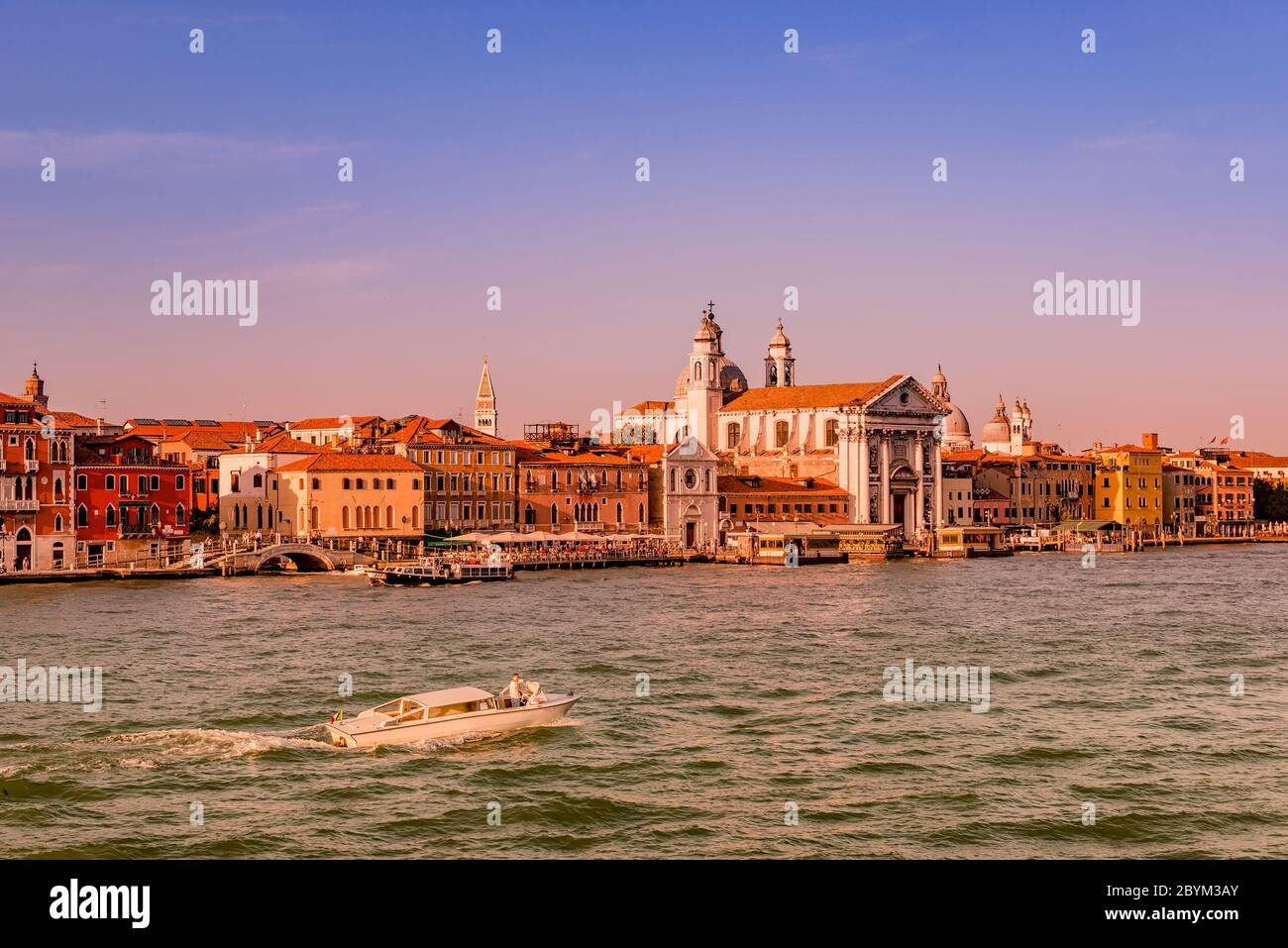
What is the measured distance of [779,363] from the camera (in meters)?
104

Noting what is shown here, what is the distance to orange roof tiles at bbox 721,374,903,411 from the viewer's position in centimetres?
8500

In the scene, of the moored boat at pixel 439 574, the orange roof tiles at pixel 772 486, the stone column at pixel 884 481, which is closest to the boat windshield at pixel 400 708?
the moored boat at pixel 439 574

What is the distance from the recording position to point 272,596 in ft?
148

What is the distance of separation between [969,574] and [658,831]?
4941cm

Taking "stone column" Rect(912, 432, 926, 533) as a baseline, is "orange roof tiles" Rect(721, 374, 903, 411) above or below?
above

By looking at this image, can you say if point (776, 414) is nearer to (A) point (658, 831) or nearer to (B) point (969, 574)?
(B) point (969, 574)

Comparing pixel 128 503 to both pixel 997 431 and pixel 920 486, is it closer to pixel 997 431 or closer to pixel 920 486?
pixel 920 486

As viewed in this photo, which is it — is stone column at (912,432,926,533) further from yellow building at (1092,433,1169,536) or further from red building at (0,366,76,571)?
red building at (0,366,76,571)

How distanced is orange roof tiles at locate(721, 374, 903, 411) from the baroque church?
0.26 feet

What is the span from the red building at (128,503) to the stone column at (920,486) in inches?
1803

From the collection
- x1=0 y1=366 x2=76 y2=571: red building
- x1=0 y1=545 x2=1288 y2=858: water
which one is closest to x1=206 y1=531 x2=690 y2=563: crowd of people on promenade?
x1=0 y1=366 x2=76 y2=571: red building

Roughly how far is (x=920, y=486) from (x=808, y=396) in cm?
886

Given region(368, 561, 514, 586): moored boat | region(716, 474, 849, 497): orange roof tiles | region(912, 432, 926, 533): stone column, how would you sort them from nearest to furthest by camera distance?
region(368, 561, 514, 586): moored boat < region(716, 474, 849, 497): orange roof tiles < region(912, 432, 926, 533): stone column
